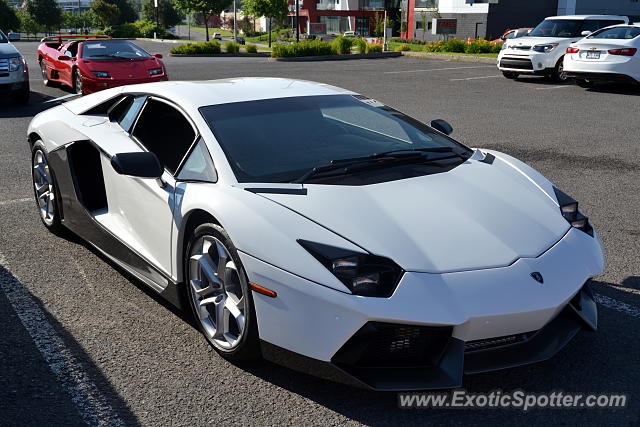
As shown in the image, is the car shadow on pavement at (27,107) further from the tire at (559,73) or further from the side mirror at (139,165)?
the tire at (559,73)

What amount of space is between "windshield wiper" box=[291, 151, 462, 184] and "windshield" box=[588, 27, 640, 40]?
12.7 meters

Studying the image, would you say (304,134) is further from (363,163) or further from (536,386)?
(536,386)

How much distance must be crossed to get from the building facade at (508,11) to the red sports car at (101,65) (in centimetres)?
3634

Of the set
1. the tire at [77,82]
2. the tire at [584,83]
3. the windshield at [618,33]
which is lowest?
the tire at [584,83]

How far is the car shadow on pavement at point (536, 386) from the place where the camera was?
2.96 m

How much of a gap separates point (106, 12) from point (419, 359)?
267ft

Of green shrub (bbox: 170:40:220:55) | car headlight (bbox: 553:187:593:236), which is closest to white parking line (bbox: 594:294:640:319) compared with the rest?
car headlight (bbox: 553:187:593:236)

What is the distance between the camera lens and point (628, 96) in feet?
47.2

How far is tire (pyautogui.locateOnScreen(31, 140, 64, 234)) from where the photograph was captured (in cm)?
521

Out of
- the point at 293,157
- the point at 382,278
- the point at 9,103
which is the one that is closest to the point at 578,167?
the point at 293,157

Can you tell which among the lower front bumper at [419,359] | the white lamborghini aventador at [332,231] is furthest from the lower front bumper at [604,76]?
the lower front bumper at [419,359]

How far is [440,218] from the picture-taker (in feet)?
10.8

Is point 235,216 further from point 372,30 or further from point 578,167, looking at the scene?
point 372,30

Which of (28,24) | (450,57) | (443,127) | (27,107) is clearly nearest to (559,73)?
(450,57)
